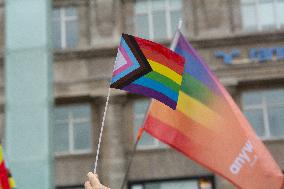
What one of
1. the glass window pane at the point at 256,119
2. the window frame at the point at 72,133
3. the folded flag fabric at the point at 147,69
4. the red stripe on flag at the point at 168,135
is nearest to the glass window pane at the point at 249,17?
the glass window pane at the point at 256,119

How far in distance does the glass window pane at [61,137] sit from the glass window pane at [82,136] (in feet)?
0.91

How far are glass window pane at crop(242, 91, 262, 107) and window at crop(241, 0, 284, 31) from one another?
2.02 m

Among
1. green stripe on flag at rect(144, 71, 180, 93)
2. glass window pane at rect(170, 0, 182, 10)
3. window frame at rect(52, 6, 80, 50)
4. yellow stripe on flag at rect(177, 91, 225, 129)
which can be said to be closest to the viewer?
green stripe on flag at rect(144, 71, 180, 93)

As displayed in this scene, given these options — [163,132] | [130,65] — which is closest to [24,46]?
[163,132]

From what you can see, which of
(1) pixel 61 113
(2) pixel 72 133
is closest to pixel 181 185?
(2) pixel 72 133

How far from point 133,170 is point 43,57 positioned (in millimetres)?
6187

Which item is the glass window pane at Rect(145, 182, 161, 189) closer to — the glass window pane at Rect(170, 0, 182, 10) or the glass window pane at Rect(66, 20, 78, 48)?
the glass window pane at Rect(66, 20, 78, 48)

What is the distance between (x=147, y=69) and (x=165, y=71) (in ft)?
1.19

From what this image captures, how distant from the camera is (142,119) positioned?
19828 millimetres

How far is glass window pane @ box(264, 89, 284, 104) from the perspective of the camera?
19453 mm

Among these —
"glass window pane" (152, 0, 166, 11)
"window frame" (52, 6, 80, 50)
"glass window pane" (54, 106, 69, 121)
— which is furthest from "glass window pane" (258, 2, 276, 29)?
"glass window pane" (54, 106, 69, 121)

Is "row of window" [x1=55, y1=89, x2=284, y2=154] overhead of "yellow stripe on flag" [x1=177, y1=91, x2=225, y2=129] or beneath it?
beneath

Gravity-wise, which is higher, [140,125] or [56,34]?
[56,34]

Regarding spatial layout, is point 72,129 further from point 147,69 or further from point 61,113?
point 147,69
